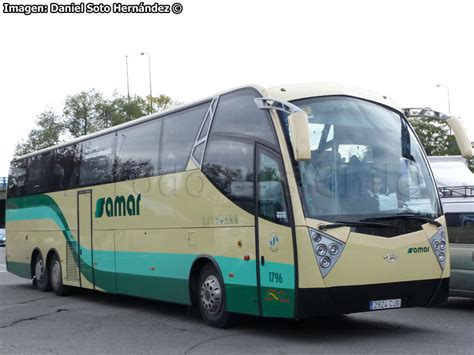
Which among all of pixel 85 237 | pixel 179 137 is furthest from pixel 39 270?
pixel 179 137

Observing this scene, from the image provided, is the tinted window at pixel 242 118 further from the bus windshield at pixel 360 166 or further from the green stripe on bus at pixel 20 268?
the green stripe on bus at pixel 20 268

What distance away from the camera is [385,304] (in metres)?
9.45

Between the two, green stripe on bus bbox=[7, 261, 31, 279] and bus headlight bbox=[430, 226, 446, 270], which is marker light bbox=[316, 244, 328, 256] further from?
green stripe on bus bbox=[7, 261, 31, 279]

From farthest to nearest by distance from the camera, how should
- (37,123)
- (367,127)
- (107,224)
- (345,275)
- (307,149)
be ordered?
(37,123) → (107,224) → (367,127) → (345,275) → (307,149)

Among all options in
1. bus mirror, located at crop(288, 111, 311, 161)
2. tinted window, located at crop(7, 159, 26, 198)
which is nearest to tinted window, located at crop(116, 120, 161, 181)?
bus mirror, located at crop(288, 111, 311, 161)

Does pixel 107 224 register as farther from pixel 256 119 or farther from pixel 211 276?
pixel 256 119

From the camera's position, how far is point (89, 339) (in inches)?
415

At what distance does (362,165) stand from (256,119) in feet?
5.13

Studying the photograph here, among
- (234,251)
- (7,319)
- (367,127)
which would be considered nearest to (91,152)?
(7,319)

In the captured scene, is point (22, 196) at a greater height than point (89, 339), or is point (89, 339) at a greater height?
point (22, 196)

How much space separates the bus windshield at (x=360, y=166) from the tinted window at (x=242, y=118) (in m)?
0.57

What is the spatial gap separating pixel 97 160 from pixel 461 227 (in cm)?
749

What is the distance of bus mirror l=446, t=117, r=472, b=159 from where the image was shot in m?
10.6

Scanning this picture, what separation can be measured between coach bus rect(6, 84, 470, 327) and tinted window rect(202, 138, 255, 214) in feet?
0.08
